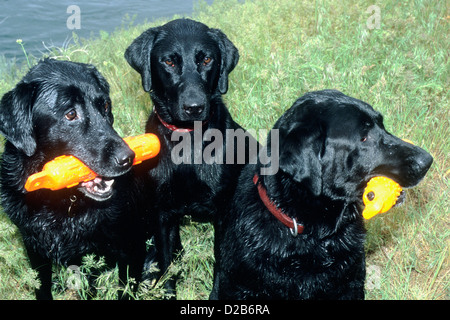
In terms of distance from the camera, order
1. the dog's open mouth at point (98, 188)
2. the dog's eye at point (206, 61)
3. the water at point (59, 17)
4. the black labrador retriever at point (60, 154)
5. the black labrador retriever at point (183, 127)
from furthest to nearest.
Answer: the water at point (59, 17), the dog's eye at point (206, 61), the black labrador retriever at point (183, 127), the dog's open mouth at point (98, 188), the black labrador retriever at point (60, 154)

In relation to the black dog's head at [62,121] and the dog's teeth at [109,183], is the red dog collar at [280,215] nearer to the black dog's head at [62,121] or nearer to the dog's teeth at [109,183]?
the black dog's head at [62,121]

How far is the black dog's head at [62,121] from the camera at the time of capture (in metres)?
2.78

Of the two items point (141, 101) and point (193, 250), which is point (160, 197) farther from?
point (141, 101)

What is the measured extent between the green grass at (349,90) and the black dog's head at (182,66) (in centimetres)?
79

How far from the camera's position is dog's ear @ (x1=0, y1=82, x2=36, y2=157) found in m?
2.75

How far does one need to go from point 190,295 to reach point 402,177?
180 centimetres

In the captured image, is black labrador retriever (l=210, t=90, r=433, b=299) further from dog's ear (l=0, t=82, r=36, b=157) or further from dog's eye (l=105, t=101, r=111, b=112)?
dog's ear (l=0, t=82, r=36, b=157)

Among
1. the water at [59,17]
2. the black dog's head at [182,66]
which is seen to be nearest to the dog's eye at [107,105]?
the black dog's head at [182,66]

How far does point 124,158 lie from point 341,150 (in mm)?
1286

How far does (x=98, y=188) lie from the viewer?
10.0ft

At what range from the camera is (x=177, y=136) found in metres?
3.48

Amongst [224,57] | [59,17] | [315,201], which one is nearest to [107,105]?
[224,57]

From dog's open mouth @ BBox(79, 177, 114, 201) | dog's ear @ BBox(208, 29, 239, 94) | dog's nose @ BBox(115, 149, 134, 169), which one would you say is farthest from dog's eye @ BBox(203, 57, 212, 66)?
dog's open mouth @ BBox(79, 177, 114, 201)

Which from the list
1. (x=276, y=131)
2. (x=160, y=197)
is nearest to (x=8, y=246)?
(x=160, y=197)
